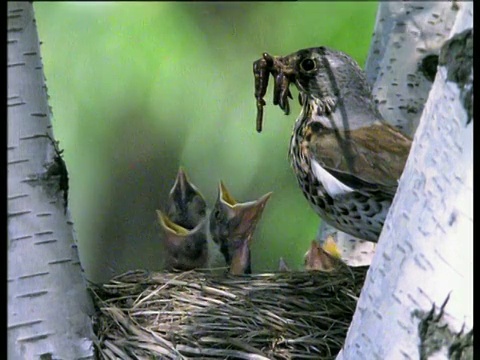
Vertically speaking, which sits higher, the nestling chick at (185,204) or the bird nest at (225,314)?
the nestling chick at (185,204)

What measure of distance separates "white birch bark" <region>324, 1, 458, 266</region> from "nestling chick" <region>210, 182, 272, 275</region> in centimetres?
42

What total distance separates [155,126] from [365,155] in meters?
0.92

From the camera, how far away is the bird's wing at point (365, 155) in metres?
2.75

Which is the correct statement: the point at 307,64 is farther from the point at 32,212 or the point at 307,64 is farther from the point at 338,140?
the point at 32,212

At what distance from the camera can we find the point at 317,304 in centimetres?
259

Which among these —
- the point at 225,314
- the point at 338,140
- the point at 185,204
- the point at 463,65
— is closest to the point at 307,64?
the point at 338,140

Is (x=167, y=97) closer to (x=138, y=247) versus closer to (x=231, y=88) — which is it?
(x=231, y=88)

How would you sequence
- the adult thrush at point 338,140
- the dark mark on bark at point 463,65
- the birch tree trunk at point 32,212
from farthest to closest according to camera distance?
the adult thrush at point 338,140 < the birch tree trunk at point 32,212 < the dark mark on bark at point 463,65

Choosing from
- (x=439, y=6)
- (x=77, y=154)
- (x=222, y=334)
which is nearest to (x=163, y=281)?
(x=222, y=334)

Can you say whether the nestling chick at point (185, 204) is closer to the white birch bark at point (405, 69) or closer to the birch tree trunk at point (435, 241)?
the white birch bark at point (405, 69)

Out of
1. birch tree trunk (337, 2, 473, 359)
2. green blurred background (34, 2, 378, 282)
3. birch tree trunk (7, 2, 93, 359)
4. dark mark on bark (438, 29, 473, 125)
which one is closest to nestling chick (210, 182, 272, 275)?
green blurred background (34, 2, 378, 282)

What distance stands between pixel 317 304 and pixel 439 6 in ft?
4.41

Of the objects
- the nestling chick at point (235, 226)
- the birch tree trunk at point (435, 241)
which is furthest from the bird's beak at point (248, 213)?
the birch tree trunk at point (435, 241)

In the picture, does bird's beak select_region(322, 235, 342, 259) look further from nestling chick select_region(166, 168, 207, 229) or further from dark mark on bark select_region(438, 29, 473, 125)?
dark mark on bark select_region(438, 29, 473, 125)
